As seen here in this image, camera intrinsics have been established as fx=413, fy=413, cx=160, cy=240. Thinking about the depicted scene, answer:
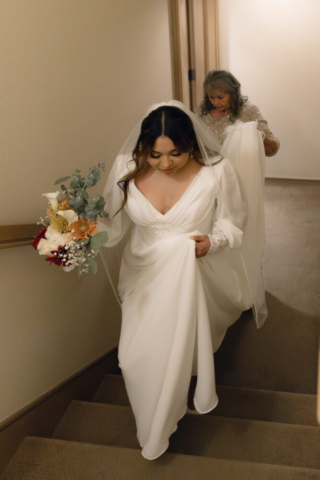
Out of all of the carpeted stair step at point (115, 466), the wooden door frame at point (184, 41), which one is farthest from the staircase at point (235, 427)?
the wooden door frame at point (184, 41)

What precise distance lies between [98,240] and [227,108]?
6.18 feet

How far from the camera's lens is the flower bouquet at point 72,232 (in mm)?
1702

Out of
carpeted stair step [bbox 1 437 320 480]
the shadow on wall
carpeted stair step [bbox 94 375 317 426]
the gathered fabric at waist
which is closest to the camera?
carpeted stair step [bbox 1 437 320 480]

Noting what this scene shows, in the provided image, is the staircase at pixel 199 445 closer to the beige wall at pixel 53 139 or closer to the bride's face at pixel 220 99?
the beige wall at pixel 53 139

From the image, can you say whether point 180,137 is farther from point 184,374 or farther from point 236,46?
point 236,46

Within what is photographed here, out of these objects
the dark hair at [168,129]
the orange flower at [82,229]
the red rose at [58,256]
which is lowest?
the red rose at [58,256]

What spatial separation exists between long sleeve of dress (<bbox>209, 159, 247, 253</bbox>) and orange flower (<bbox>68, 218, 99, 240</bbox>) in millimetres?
589

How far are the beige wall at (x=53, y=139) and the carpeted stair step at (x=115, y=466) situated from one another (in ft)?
0.83

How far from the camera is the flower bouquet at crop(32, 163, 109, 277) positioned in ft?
5.58

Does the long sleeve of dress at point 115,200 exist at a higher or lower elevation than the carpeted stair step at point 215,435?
higher

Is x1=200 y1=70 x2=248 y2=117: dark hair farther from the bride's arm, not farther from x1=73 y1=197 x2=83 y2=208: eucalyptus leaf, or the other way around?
x1=73 y1=197 x2=83 y2=208: eucalyptus leaf

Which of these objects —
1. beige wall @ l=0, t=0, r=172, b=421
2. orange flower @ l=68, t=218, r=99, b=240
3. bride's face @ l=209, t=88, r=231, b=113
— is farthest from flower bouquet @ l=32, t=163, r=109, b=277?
bride's face @ l=209, t=88, r=231, b=113

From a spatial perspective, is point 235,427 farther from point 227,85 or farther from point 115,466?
point 227,85

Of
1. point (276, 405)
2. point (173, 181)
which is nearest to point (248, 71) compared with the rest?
point (173, 181)
